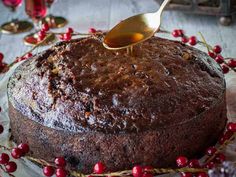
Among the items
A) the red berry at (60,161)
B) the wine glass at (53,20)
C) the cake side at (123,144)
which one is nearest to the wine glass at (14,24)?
the wine glass at (53,20)

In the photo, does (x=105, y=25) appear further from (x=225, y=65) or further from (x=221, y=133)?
(x=221, y=133)

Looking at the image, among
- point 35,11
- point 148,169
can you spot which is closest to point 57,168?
point 148,169

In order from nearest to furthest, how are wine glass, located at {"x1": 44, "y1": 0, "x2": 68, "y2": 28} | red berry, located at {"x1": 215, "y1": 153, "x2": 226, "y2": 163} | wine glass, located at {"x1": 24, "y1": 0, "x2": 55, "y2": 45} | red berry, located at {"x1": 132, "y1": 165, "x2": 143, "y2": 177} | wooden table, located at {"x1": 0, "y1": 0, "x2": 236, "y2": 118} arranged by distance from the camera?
red berry, located at {"x1": 132, "y1": 165, "x2": 143, "y2": 177} → red berry, located at {"x1": 215, "y1": 153, "x2": 226, "y2": 163} → wooden table, located at {"x1": 0, "y1": 0, "x2": 236, "y2": 118} → wine glass, located at {"x1": 24, "y1": 0, "x2": 55, "y2": 45} → wine glass, located at {"x1": 44, "y1": 0, "x2": 68, "y2": 28}

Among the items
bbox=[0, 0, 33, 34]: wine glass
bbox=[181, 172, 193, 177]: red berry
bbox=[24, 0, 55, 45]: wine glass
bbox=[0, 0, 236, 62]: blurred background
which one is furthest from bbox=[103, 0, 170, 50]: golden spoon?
bbox=[0, 0, 33, 34]: wine glass

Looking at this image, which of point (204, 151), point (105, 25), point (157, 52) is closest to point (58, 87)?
point (157, 52)

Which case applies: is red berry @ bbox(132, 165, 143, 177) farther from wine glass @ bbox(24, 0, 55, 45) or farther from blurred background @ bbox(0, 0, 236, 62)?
wine glass @ bbox(24, 0, 55, 45)

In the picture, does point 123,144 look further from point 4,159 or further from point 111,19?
point 111,19
